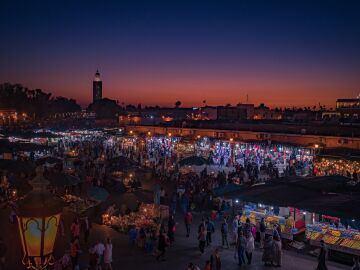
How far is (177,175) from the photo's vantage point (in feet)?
82.3

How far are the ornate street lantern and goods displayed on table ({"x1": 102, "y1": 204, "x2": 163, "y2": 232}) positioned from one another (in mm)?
10171

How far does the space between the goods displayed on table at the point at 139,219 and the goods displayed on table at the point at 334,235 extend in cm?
537

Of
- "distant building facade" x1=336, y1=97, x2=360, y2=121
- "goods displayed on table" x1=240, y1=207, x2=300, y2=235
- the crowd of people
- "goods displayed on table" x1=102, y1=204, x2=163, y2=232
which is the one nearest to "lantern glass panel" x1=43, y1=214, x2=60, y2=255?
the crowd of people

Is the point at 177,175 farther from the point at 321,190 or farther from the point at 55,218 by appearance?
the point at 55,218

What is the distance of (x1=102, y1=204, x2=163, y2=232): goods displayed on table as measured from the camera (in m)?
14.8

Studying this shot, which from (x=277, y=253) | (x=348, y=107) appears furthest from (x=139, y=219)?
(x=348, y=107)


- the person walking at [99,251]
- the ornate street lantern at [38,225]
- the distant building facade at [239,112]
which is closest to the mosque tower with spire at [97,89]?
the distant building facade at [239,112]

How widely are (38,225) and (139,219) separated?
11306mm

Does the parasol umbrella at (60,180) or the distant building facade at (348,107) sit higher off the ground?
the distant building facade at (348,107)

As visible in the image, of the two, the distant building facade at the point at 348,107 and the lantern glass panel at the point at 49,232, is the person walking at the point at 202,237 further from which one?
the distant building facade at the point at 348,107

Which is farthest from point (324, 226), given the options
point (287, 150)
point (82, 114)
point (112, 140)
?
point (82, 114)

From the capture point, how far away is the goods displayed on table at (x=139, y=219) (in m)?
14.8

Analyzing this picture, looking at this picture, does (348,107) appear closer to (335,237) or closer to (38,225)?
(335,237)

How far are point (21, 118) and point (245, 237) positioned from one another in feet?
273
